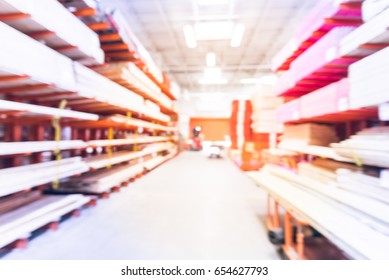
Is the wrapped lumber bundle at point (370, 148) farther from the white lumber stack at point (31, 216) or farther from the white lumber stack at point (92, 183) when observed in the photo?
the white lumber stack at point (92, 183)

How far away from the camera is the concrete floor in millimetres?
1801

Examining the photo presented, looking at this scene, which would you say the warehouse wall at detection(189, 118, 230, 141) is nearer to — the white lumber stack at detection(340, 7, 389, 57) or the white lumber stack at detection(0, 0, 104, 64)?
A: the white lumber stack at detection(0, 0, 104, 64)

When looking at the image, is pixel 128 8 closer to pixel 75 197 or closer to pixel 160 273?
pixel 75 197

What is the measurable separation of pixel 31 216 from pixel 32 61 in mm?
1293

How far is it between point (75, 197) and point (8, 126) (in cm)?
106

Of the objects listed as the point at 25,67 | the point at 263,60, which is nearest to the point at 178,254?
the point at 25,67

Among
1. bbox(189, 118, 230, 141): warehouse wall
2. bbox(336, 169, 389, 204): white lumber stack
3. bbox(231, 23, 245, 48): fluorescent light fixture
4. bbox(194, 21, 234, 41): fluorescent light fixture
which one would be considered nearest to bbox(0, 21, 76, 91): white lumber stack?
bbox(336, 169, 389, 204): white lumber stack

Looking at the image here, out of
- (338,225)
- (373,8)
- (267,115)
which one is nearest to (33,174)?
(338,225)

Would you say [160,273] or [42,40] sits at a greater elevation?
[42,40]

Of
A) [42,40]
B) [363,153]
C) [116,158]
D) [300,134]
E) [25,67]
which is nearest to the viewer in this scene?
[363,153]

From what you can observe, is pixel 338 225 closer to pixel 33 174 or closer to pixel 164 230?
pixel 164 230

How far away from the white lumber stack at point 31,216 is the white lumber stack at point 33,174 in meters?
0.25

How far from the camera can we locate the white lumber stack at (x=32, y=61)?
1417 mm

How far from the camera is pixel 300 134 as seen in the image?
2666mm
